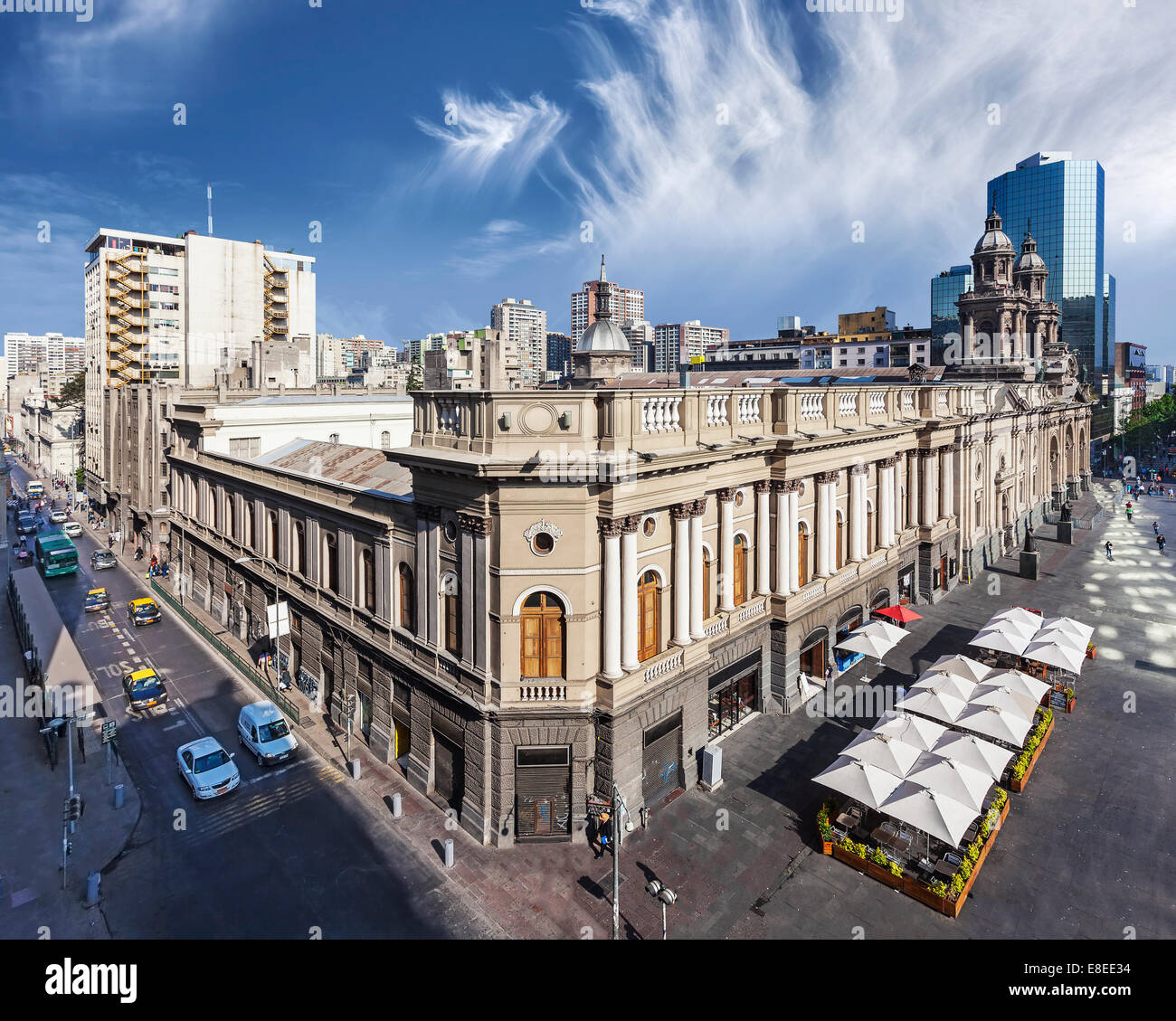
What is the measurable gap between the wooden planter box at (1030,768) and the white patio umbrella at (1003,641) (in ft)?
12.8

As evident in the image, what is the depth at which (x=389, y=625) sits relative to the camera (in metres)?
26.3

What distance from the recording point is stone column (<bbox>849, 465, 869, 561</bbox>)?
115 feet

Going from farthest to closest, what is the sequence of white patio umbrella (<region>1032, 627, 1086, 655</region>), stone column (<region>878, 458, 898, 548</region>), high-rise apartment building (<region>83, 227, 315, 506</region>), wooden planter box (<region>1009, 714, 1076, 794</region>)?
1. high-rise apartment building (<region>83, 227, 315, 506</region>)
2. stone column (<region>878, 458, 898, 548</region>)
3. white patio umbrella (<region>1032, 627, 1086, 655</region>)
4. wooden planter box (<region>1009, 714, 1076, 794</region>)

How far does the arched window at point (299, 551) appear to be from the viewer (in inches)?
1330

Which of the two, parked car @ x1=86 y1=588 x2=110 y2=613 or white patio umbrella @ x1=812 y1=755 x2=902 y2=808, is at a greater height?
parked car @ x1=86 y1=588 x2=110 y2=613

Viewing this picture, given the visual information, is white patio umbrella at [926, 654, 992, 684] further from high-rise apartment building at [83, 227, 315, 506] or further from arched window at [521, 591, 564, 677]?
high-rise apartment building at [83, 227, 315, 506]

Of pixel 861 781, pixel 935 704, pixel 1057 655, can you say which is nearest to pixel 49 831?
pixel 861 781

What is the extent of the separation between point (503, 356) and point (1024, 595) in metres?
42.4

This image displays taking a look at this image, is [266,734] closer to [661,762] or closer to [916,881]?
[661,762]

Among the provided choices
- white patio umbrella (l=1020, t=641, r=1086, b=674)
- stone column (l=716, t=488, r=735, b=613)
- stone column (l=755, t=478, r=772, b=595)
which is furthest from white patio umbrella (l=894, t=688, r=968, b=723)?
stone column (l=716, t=488, r=735, b=613)

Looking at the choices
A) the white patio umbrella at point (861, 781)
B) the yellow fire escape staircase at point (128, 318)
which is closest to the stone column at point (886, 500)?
the white patio umbrella at point (861, 781)

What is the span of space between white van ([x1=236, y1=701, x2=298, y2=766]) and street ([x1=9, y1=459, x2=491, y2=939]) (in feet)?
1.66

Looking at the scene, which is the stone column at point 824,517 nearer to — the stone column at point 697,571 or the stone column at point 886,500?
the stone column at point 886,500
